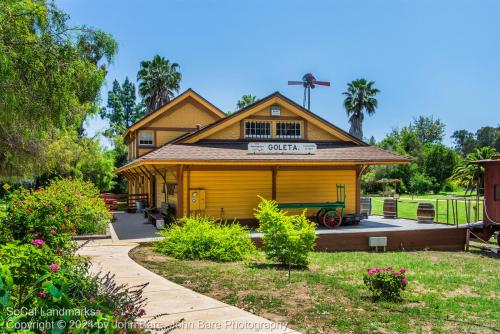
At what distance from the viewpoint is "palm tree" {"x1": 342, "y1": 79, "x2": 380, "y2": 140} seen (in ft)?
173

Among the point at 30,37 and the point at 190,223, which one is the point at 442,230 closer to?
the point at 190,223

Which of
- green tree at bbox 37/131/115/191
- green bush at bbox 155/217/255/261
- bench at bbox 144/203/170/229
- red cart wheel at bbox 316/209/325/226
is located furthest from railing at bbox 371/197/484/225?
green tree at bbox 37/131/115/191

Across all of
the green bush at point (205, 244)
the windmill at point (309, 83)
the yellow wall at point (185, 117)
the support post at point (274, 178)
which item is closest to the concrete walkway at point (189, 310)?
the green bush at point (205, 244)

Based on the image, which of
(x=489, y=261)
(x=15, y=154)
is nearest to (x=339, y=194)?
(x=489, y=261)

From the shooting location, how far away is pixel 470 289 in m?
8.80

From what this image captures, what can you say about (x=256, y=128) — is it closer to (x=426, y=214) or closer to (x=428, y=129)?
(x=426, y=214)

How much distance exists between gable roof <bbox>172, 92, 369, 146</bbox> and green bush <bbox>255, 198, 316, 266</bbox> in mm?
9112

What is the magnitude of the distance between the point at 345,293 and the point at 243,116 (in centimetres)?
1280

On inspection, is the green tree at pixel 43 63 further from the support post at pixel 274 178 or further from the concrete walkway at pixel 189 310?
the support post at pixel 274 178

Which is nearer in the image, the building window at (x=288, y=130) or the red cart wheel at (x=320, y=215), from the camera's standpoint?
the red cart wheel at (x=320, y=215)

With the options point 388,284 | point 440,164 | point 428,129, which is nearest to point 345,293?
point 388,284

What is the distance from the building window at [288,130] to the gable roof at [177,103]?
705 centimetres

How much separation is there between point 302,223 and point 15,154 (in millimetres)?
10757

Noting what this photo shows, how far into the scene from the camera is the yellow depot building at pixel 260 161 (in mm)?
17234
